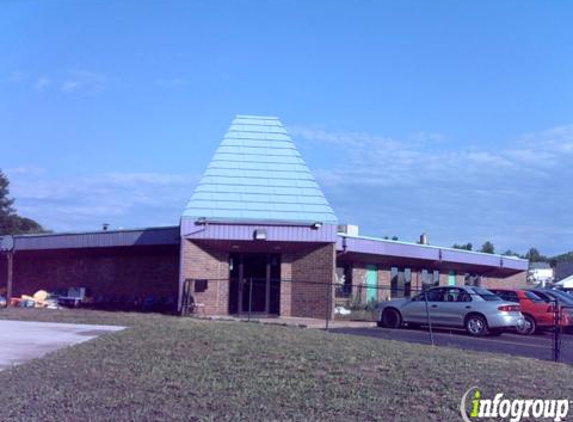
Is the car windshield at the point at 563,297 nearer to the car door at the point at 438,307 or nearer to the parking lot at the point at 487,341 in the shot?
the parking lot at the point at 487,341

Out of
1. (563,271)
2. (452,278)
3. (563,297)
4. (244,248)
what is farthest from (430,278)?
(563,271)

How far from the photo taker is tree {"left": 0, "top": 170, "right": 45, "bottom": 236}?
74875 mm

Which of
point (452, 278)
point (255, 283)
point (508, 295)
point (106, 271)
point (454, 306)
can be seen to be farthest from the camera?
point (452, 278)

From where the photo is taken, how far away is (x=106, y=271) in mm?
34812

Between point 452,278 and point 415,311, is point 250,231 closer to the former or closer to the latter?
point 415,311

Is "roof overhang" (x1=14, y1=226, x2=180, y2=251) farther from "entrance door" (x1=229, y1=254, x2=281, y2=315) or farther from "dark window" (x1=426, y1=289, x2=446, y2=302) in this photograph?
"dark window" (x1=426, y1=289, x2=446, y2=302)

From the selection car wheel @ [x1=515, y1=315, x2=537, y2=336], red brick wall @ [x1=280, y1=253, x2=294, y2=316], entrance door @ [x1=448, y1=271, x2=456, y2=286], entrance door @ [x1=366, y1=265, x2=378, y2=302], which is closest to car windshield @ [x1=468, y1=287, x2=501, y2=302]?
car wheel @ [x1=515, y1=315, x2=537, y2=336]

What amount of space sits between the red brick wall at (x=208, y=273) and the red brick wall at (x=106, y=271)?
323 centimetres

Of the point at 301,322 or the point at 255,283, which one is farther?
the point at 255,283

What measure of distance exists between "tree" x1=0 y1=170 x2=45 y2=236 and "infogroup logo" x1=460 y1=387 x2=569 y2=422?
69301 mm

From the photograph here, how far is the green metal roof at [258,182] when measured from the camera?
2866 centimetres

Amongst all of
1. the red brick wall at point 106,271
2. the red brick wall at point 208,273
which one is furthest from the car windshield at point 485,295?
the red brick wall at point 106,271

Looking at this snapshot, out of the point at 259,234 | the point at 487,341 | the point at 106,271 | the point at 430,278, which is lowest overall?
the point at 487,341

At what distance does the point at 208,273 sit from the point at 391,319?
7.43 m
